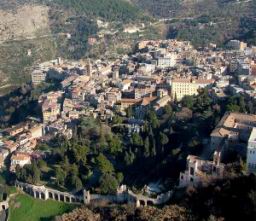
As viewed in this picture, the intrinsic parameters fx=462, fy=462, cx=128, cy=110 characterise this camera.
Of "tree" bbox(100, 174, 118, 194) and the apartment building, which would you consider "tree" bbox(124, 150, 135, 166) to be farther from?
the apartment building

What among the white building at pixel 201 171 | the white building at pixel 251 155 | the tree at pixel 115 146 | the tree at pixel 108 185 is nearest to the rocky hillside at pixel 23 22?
the tree at pixel 115 146

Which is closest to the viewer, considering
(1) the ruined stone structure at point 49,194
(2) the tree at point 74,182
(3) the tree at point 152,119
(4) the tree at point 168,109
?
(1) the ruined stone structure at point 49,194

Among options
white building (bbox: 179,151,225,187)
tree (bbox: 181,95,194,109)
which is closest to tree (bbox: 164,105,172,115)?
tree (bbox: 181,95,194,109)

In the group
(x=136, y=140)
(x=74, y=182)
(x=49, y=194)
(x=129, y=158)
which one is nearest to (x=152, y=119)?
(x=136, y=140)

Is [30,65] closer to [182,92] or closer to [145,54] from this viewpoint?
[145,54]

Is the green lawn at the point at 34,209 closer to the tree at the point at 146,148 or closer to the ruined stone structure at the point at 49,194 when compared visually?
the ruined stone structure at the point at 49,194

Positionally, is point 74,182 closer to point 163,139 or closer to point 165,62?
point 163,139

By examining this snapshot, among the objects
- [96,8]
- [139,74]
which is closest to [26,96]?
[139,74]
